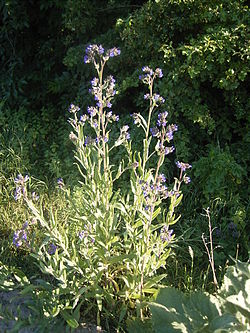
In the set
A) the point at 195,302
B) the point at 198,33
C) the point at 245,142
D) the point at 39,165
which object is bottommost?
the point at 195,302

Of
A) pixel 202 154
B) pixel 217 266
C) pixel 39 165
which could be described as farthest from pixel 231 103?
pixel 39 165

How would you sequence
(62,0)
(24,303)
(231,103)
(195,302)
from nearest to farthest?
(195,302) → (24,303) → (231,103) → (62,0)

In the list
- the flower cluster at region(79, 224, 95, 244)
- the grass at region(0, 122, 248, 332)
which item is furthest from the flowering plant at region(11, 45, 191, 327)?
the grass at region(0, 122, 248, 332)

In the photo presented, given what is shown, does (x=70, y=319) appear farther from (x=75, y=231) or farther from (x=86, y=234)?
(x=75, y=231)

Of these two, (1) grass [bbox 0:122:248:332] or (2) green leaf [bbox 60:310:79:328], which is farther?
(1) grass [bbox 0:122:248:332]

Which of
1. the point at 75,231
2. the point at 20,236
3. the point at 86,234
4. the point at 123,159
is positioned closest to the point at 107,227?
the point at 86,234

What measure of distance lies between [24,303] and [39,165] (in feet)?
6.90

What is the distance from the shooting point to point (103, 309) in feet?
9.16

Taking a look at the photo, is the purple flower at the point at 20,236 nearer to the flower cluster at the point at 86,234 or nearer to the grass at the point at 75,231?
the grass at the point at 75,231

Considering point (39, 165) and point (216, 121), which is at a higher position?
point (216, 121)

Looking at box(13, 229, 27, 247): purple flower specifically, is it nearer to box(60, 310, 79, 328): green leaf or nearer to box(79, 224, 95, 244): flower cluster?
box(79, 224, 95, 244): flower cluster

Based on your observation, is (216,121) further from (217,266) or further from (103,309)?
(103,309)

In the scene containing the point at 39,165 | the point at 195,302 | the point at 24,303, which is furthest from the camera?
the point at 39,165

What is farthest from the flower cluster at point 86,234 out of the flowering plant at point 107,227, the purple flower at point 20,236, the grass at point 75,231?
the purple flower at point 20,236
